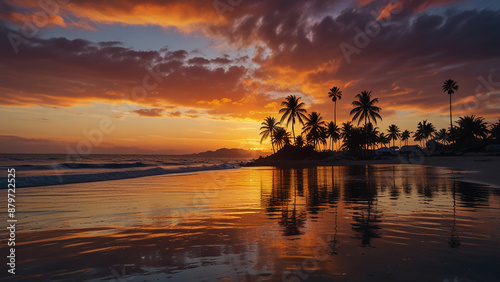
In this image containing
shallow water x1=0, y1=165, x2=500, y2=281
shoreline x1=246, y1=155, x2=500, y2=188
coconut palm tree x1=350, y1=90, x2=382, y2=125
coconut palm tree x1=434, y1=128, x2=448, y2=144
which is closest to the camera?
shallow water x1=0, y1=165, x2=500, y2=281

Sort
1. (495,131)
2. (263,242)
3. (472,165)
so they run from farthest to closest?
(495,131), (472,165), (263,242)

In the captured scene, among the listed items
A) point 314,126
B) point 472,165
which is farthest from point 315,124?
point 472,165

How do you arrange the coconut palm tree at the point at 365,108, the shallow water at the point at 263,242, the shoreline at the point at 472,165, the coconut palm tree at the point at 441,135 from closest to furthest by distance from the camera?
the shallow water at the point at 263,242, the shoreline at the point at 472,165, the coconut palm tree at the point at 365,108, the coconut palm tree at the point at 441,135

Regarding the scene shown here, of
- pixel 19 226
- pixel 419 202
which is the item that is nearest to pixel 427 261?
pixel 419 202

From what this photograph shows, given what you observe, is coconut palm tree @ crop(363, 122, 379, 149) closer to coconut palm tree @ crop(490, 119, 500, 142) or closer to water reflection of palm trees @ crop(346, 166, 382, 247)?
coconut palm tree @ crop(490, 119, 500, 142)

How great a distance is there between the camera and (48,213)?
10117 mm

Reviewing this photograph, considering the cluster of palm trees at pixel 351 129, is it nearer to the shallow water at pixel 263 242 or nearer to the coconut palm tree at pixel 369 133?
the coconut palm tree at pixel 369 133

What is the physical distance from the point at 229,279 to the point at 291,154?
73.6 meters

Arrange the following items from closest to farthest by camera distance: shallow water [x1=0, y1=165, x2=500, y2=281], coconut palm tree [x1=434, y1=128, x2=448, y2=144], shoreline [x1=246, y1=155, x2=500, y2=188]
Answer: shallow water [x1=0, y1=165, x2=500, y2=281], shoreline [x1=246, y1=155, x2=500, y2=188], coconut palm tree [x1=434, y1=128, x2=448, y2=144]

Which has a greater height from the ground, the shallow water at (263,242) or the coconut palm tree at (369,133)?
the coconut palm tree at (369,133)

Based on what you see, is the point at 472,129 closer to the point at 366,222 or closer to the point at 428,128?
the point at 428,128

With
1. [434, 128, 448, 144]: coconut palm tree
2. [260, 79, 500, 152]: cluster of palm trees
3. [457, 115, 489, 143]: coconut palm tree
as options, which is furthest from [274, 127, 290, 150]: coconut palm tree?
[434, 128, 448, 144]: coconut palm tree

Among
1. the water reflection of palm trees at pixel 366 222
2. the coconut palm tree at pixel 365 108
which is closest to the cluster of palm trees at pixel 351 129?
the coconut palm tree at pixel 365 108

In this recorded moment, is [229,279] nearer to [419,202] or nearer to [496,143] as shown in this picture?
[419,202]
